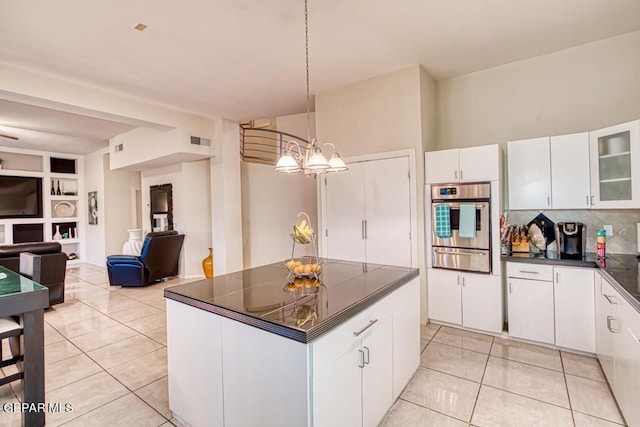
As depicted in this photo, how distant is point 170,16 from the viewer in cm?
264

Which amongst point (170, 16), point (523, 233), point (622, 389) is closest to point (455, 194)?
point (523, 233)

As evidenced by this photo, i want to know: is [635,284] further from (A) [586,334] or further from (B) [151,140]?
(B) [151,140]

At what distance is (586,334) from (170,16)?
473 centimetres

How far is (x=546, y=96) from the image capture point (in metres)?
3.50

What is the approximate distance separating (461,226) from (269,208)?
14.3 feet

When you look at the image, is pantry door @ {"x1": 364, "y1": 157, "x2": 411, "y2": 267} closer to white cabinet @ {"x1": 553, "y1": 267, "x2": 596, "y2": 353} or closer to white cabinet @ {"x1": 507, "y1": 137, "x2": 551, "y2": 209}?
white cabinet @ {"x1": 507, "y1": 137, "x2": 551, "y2": 209}

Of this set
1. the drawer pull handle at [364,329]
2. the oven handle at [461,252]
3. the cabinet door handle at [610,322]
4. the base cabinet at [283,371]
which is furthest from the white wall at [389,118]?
the drawer pull handle at [364,329]

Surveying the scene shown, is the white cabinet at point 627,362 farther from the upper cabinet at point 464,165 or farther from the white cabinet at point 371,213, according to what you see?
the white cabinet at point 371,213

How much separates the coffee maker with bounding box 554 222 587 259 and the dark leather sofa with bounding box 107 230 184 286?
6.05m

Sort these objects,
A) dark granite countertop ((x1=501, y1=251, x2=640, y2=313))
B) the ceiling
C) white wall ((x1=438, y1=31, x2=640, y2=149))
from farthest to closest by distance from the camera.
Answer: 1. white wall ((x1=438, y1=31, x2=640, y2=149))
2. the ceiling
3. dark granite countertop ((x1=501, y1=251, x2=640, y2=313))

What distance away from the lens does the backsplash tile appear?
3.02 meters

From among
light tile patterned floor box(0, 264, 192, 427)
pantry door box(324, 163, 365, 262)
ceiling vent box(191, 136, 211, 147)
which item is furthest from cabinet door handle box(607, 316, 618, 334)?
ceiling vent box(191, 136, 211, 147)

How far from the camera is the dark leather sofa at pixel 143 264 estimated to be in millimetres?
5566

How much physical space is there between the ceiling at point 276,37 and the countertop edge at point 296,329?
2.32m
